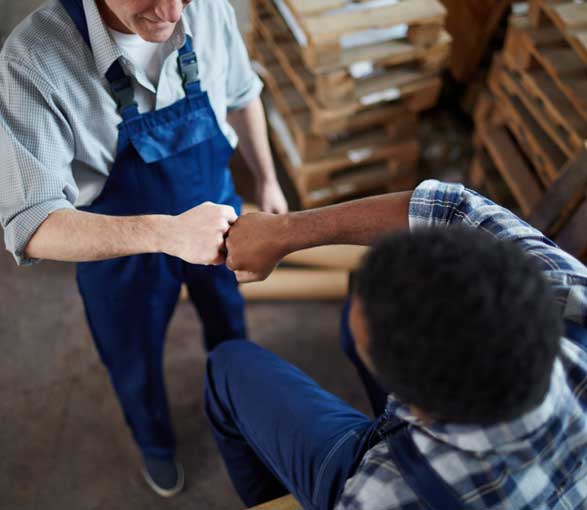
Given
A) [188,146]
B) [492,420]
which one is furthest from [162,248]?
[492,420]

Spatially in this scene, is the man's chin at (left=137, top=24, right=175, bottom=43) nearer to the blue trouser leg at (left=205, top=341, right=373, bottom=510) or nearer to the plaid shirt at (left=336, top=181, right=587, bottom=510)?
the blue trouser leg at (left=205, top=341, right=373, bottom=510)

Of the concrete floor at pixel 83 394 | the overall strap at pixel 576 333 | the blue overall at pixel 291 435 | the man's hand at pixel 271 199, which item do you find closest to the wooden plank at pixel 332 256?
the concrete floor at pixel 83 394

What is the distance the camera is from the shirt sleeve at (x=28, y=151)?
5.29 ft

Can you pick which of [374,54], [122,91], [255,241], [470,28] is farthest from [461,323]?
[470,28]

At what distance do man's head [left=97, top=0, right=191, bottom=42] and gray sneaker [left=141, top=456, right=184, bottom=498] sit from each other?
1.71 metres

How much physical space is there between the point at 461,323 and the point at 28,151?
1.21 m

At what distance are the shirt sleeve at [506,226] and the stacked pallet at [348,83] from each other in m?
1.13

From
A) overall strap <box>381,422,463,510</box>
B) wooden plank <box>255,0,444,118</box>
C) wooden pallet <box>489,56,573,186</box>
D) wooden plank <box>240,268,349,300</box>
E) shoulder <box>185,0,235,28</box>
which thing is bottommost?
wooden plank <box>240,268,349,300</box>

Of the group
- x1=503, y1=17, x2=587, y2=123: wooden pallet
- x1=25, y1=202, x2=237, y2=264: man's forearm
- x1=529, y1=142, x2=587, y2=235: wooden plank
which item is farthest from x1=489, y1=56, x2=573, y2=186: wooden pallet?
x1=25, y1=202, x2=237, y2=264: man's forearm

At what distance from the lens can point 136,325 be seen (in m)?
2.22

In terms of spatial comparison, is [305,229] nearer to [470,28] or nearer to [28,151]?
[28,151]

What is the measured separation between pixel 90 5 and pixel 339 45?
3.93 feet

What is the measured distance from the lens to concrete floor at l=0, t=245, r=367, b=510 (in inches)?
103

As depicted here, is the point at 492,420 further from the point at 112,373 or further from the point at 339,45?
the point at 339,45
